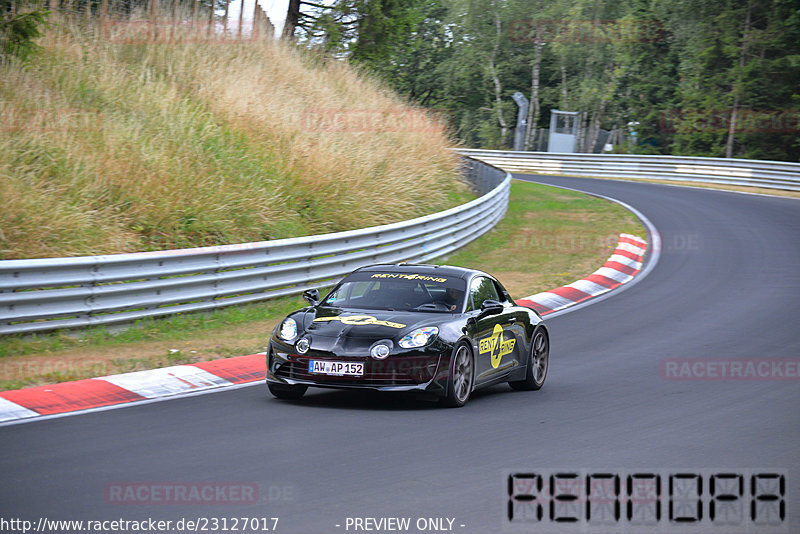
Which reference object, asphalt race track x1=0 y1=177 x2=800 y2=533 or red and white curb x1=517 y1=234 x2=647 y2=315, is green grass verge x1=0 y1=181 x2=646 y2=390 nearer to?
red and white curb x1=517 y1=234 x2=647 y2=315

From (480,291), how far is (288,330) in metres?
2.30

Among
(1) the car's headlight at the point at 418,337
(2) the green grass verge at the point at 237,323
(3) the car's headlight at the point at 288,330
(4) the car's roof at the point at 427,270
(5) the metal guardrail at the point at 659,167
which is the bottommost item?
(2) the green grass verge at the point at 237,323

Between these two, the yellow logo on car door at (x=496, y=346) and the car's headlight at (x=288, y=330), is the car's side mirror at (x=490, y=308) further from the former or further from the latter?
the car's headlight at (x=288, y=330)

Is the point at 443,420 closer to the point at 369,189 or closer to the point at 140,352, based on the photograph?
the point at 140,352

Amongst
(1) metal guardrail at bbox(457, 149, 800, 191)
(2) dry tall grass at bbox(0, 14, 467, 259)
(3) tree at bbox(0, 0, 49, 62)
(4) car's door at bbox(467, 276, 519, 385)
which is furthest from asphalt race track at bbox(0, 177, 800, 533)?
(1) metal guardrail at bbox(457, 149, 800, 191)

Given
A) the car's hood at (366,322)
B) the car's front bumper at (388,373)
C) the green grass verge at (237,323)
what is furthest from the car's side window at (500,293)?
the green grass verge at (237,323)

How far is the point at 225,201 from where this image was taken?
16875 mm

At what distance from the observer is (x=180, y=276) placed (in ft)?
43.7

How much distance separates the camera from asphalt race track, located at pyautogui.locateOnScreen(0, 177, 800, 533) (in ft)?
18.6

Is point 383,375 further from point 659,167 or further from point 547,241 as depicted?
point 659,167

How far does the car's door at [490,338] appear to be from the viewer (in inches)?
380

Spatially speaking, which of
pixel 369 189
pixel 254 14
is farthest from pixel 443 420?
pixel 254 14

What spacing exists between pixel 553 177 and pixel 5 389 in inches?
1500

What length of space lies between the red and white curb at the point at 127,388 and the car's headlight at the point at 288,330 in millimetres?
1191
